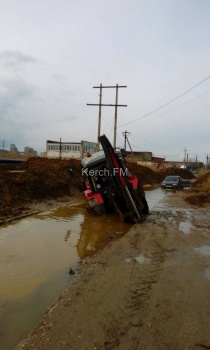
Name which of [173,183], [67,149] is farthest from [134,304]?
[67,149]

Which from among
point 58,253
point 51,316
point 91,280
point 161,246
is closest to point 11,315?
point 51,316

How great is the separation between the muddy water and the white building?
145 ft

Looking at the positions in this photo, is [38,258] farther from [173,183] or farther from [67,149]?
[67,149]

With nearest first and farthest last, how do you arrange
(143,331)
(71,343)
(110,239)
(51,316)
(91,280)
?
1. (71,343)
2. (143,331)
3. (51,316)
4. (91,280)
5. (110,239)

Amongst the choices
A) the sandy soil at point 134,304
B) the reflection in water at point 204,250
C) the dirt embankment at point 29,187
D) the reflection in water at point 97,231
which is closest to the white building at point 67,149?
the dirt embankment at point 29,187

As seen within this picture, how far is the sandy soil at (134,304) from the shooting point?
158 inches

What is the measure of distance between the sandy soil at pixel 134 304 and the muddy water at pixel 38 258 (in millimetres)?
430

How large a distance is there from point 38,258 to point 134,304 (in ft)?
12.8

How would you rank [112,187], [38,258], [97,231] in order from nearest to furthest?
[38,258]
[97,231]
[112,187]

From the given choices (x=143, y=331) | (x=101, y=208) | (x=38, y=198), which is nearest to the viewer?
(x=143, y=331)

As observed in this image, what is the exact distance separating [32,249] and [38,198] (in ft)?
34.8

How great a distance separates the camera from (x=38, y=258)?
8266mm

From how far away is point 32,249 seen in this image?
359 inches

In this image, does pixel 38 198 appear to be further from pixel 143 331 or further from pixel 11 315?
pixel 143 331
